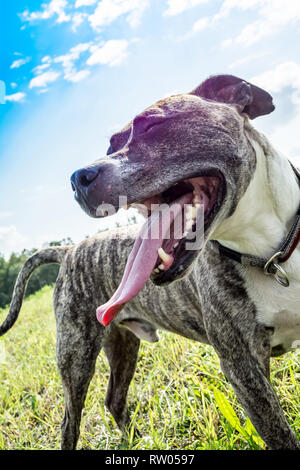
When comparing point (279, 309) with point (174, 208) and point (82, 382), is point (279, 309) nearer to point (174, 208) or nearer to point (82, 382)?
point (174, 208)

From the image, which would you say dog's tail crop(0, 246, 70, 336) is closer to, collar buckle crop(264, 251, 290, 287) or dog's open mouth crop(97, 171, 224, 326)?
dog's open mouth crop(97, 171, 224, 326)

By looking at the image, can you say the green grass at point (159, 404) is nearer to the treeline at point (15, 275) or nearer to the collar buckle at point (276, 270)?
the collar buckle at point (276, 270)

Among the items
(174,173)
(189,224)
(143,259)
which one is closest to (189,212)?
(189,224)

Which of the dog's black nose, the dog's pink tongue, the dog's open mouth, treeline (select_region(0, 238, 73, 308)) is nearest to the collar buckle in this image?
the dog's open mouth

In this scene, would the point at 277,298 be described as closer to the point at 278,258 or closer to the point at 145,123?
the point at 278,258

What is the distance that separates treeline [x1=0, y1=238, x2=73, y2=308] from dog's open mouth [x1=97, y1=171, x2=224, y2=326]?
32.7m

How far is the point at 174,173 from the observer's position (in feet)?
6.81

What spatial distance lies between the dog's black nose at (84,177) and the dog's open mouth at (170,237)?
0.36 metres

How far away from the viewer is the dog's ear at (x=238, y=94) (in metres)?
2.43

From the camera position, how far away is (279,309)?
224 centimetres

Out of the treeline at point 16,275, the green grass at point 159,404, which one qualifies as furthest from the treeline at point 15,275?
the green grass at point 159,404

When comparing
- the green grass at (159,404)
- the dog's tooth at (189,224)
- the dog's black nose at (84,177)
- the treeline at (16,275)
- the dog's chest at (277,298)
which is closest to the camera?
the dog's black nose at (84,177)
